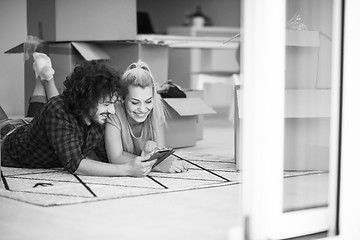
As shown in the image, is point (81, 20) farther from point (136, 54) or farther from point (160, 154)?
point (160, 154)

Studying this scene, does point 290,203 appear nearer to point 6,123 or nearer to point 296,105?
point 296,105

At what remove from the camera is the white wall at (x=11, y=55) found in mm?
3518

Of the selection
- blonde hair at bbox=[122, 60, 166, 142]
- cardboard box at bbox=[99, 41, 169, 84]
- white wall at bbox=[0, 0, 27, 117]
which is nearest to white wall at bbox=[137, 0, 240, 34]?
white wall at bbox=[0, 0, 27, 117]

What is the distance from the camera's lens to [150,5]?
691cm

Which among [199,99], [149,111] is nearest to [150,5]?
[199,99]

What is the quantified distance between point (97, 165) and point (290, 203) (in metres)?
1.00

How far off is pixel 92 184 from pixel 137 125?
448 millimetres

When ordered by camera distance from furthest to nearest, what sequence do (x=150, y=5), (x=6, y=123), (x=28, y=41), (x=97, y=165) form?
(x=150, y=5), (x=28, y=41), (x=6, y=123), (x=97, y=165)

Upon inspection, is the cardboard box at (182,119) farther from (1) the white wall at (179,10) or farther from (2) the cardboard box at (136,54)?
(1) the white wall at (179,10)

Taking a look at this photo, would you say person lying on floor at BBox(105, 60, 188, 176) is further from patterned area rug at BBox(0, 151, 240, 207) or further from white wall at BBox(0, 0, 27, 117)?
white wall at BBox(0, 0, 27, 117)

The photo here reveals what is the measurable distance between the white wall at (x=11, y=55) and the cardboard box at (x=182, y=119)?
Answer: 92cm

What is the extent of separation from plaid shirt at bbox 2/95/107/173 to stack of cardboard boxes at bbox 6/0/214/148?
64 centimetres

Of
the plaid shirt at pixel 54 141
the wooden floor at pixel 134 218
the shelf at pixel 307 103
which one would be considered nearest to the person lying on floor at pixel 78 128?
the plaid shirt at pixel 54 141

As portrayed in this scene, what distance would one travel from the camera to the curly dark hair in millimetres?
2195
